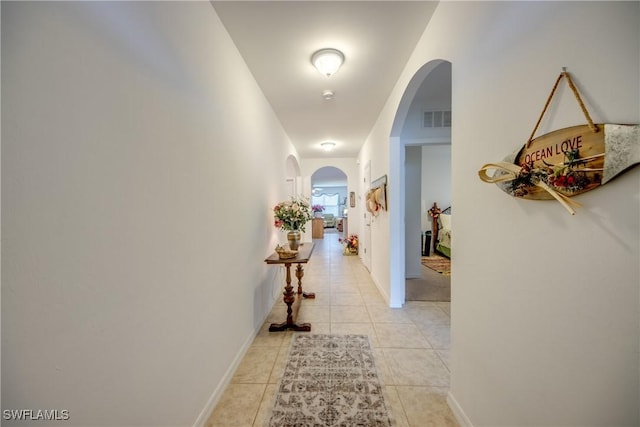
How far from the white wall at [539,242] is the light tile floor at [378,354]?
259 millimetres

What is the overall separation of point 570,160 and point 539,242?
0.30 meters

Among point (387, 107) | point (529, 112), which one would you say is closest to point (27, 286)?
point (529, 112)

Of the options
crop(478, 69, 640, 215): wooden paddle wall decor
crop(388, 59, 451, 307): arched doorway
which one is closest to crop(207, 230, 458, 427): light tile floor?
crop(388, 59, 451, 307): arched doorway

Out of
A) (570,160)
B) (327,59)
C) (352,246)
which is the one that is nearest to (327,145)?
(352,246)

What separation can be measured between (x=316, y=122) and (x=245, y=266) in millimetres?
2482

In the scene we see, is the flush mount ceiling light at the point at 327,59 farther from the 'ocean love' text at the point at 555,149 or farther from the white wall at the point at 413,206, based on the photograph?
the white wall at the point at 413,206

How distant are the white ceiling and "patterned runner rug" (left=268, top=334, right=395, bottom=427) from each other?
2531mm

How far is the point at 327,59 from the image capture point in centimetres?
193

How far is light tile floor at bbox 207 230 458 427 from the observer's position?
56.4 inches

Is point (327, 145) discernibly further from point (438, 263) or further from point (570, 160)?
point (570, 160)

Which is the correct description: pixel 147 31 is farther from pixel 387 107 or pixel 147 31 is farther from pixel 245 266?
pixel 387 107

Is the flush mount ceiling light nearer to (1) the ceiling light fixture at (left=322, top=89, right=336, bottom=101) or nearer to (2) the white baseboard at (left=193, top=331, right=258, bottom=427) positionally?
(1) the ceiling light fixture at (left=322, top=89, right=336, bottom=101)

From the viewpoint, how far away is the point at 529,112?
855 mm

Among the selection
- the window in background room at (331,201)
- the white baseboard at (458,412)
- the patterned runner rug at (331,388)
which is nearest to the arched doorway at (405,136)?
the patterned runner rug at (331,388)
